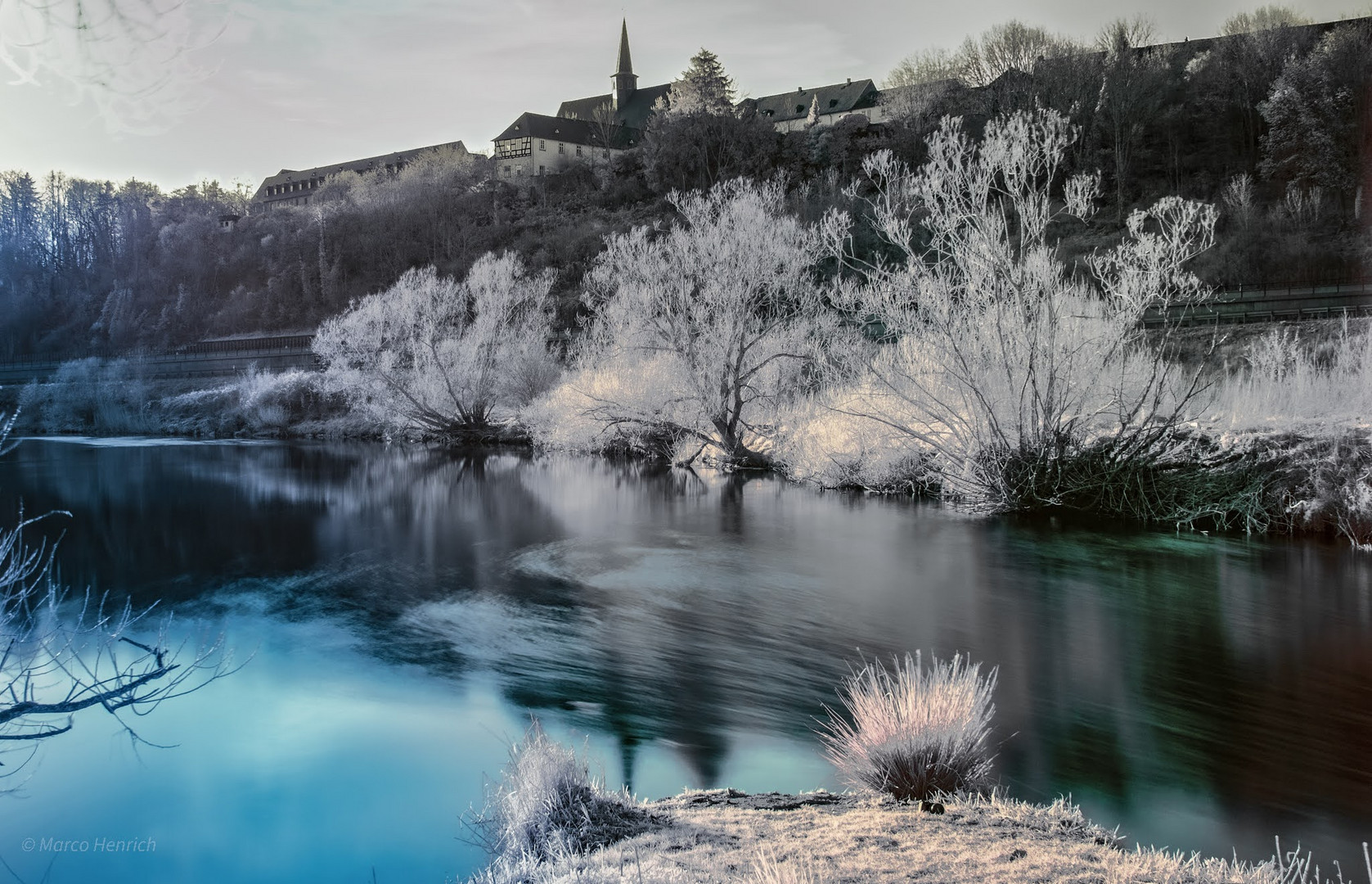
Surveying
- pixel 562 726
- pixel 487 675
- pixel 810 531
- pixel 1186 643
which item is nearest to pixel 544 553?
pixel 810 531

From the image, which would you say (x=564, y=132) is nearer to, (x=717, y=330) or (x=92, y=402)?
(x=92, y=402)

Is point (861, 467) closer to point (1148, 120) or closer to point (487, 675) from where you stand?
point (487, 675)

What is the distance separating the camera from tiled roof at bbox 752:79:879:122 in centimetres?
7075

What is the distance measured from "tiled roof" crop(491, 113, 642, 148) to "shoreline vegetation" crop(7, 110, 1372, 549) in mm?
46759

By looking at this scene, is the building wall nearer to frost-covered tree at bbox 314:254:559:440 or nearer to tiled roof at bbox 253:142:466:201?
tiled roof at bbox 253:142:466:201

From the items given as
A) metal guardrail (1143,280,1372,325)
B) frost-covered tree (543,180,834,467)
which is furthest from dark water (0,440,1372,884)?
metal guardrail (1143,280,1372,325)

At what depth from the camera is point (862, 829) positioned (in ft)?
14.3

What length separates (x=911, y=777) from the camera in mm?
5152

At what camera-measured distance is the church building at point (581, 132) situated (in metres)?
78.2

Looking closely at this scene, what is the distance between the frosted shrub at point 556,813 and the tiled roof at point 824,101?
222ft

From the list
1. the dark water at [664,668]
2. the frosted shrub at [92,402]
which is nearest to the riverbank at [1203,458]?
the dark water at [664,668]

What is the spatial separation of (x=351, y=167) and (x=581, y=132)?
24713 millimetres

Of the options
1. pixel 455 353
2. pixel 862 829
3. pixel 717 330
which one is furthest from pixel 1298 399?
pixel 455 353

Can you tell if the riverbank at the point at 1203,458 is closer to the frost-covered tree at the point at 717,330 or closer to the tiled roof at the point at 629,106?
the frost-covered tree at the point at 717,330
